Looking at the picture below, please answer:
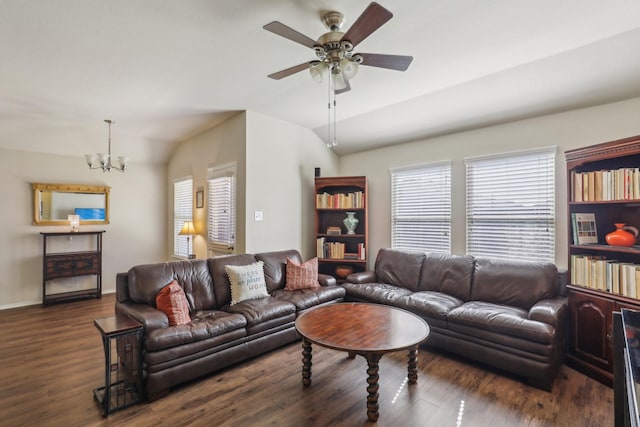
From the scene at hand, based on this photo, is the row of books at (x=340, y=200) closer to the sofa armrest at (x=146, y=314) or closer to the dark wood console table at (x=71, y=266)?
the sofa armrest at (x=146, y=314)

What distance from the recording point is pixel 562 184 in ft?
10.4

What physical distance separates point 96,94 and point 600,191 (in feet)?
16.6

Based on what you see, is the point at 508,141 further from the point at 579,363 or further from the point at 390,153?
the point at 579,363

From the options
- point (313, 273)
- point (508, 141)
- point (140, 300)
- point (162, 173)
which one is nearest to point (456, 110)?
point (508, 141)

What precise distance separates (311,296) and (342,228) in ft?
5.40

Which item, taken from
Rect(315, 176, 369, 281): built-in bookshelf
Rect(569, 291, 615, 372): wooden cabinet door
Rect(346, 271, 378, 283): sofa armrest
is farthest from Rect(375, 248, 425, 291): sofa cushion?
Rect(569, 291, 615, 372): wooden cabinet door

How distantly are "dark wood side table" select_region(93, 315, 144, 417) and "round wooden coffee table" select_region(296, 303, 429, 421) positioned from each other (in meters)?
1.20

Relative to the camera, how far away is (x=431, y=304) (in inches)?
121

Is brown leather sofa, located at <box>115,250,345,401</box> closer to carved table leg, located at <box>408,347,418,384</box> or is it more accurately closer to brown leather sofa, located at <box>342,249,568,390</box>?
brown leather sofa, located at <box>342,249,568,390</box>

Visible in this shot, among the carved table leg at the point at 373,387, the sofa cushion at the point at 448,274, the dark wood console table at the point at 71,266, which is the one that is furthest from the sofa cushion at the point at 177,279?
the dark wood console table at the point at 71,266

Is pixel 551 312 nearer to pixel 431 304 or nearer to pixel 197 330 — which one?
pixel 431 304

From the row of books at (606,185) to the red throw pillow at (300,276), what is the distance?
2796mm

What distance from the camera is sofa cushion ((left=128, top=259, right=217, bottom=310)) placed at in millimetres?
2742

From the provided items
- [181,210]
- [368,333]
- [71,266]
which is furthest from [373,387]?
[71,266]
